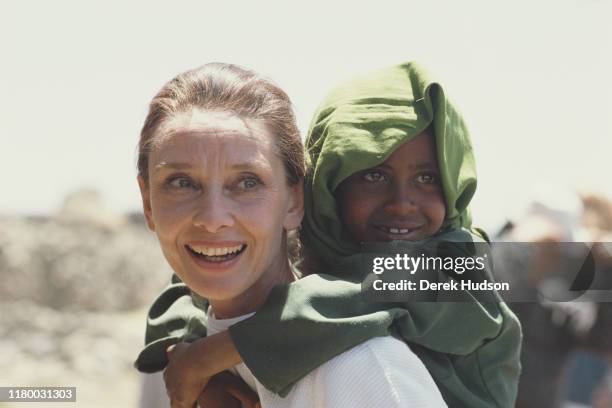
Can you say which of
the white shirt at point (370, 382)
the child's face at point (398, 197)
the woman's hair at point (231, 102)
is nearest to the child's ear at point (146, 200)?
the woman's hair at point (231, 102)

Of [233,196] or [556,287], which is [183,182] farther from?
[556,287]

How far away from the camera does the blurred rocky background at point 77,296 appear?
14.2 meters

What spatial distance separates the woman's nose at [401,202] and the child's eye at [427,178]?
0.14ft

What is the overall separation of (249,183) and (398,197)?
1.68 feet

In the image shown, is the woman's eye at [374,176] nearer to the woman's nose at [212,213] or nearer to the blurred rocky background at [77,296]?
the woman's nose at [212,213]

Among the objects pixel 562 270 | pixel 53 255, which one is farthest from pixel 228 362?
pixel 53 255

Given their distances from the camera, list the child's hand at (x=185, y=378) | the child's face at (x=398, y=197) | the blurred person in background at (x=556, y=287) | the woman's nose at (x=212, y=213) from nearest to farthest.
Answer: the woman's nose at (x=212, y=213), the child's hand at (x=185, y=378), the child's face at (x=398, y=197), the blurred person in background at (x=556, y=287)

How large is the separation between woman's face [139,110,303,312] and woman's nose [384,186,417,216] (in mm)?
383

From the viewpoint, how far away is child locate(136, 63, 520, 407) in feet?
7.10

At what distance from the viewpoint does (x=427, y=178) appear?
259cm

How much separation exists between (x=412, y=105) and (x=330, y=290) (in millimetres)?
623

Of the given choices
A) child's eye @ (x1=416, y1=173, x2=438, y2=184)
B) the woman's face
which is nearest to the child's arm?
the woman's face

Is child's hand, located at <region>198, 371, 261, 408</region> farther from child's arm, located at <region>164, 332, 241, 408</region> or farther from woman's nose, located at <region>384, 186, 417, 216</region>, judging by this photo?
woman's nose, located at <region>384, 186, 417, 216</region>

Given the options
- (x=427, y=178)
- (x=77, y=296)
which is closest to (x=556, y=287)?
(x=427, y=178)
